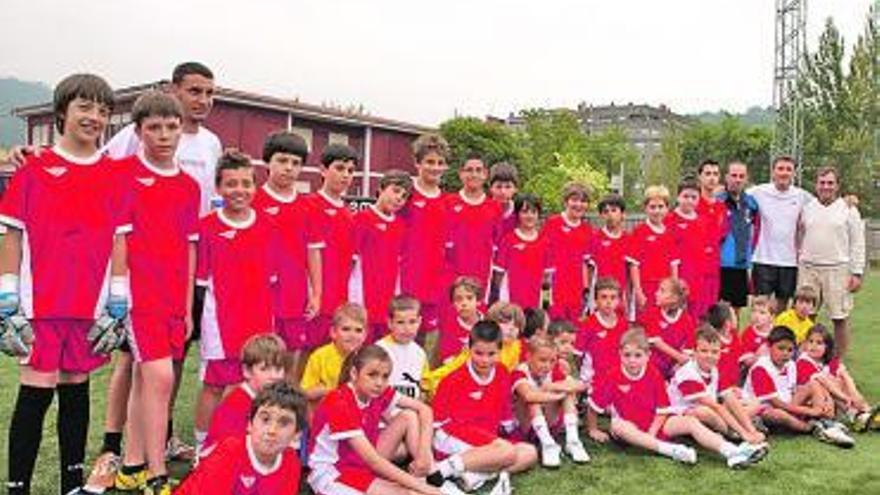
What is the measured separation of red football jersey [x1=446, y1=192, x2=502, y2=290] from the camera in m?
6.23

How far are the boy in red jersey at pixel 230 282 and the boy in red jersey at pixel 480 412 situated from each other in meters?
1.14

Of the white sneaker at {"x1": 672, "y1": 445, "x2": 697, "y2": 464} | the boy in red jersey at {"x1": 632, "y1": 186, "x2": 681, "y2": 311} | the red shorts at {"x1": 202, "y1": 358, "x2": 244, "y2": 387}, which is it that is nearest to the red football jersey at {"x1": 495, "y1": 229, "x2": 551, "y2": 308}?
the boy in red jersey at {"x1": 632, "y1": 186, "x2": 681, "y2": 311}

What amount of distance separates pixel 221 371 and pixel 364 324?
0.80m

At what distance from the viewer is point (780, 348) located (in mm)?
6227

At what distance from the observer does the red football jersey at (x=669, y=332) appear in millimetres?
6523

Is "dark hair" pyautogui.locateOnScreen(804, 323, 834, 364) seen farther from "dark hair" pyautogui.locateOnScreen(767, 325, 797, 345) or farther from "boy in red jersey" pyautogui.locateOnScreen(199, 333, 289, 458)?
"boy in red jersey" pyautogui.locateOnScreen(199, 333, 289, 458)

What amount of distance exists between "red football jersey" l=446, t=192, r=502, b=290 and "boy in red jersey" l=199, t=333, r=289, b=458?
7.98 feet

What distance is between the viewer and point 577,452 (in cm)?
522

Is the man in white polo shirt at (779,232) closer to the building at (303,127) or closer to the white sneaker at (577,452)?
the white sneaker at (577,452)

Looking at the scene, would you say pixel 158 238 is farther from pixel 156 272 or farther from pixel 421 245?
pixel 421 245

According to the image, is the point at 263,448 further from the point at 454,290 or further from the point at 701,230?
the point at 701,230

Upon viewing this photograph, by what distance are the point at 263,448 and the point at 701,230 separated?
5.15 m

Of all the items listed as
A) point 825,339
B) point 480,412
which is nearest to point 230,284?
point 480,412

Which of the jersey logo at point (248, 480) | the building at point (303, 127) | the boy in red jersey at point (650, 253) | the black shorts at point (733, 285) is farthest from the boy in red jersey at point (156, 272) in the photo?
the building at point (303, 127)
